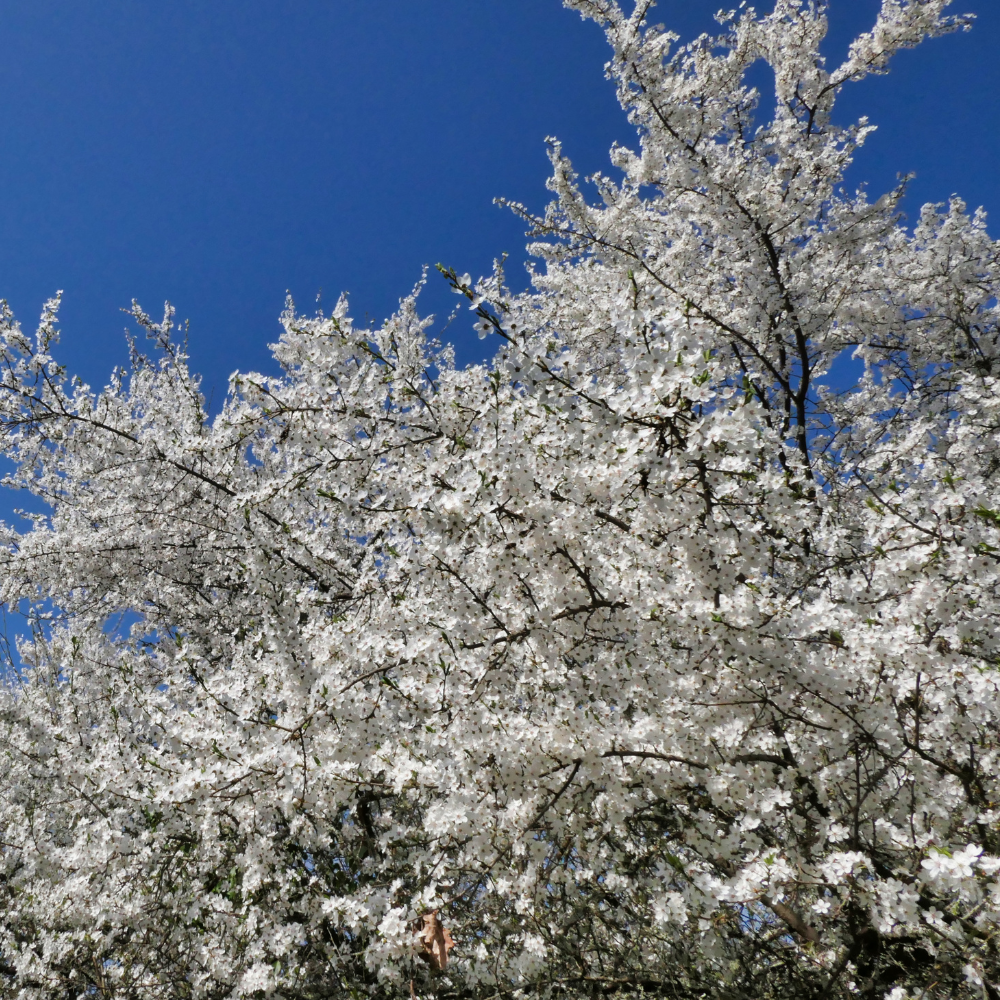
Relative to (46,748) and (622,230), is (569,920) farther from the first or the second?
(622,230)

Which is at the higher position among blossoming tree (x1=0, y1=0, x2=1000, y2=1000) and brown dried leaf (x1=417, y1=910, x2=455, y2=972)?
blossoming tree (x1=0, y1=0, x2=1000, y2=1000)

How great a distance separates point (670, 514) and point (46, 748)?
21.3 ft

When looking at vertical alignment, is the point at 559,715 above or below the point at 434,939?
above

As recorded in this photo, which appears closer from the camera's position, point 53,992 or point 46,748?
point 53,992

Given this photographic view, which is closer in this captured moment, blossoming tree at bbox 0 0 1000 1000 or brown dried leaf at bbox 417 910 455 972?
blossoming tree at bbox 0 0 1000 1000

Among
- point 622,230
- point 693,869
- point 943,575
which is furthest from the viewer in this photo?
point 622,230

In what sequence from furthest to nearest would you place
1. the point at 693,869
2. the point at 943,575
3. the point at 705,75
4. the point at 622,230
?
the point at 622,230 < the point at 705,75 < the point at 693,869 < the point at 943,575

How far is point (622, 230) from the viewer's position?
689 centimetres

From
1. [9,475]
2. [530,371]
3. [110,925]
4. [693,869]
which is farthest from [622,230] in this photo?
[9,475]

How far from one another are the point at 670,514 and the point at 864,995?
7.42 ft

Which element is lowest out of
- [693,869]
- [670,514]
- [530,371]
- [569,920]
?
[569,920]

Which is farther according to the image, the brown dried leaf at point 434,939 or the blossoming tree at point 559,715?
the brown dried leaf at point 434,939

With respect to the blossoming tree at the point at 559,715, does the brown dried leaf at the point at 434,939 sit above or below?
below

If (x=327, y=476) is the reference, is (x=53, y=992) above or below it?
below
